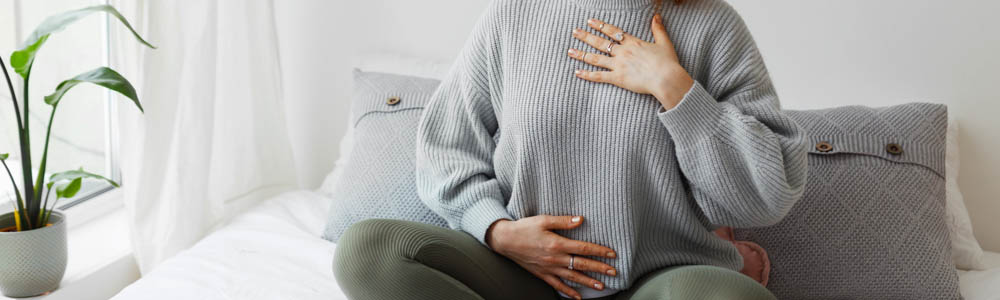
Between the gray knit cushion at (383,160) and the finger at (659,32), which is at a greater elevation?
the finger at (659,32)

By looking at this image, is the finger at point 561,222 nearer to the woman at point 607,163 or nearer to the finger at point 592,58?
the woman at point 607,163

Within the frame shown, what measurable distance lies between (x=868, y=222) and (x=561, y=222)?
62 centimetres

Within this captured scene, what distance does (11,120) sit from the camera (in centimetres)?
169

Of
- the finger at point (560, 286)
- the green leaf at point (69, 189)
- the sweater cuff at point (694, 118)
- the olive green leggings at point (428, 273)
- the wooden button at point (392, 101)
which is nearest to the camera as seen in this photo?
the olive green leggings at point (428, 273)

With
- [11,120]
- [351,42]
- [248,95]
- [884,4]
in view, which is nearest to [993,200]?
[884,4]

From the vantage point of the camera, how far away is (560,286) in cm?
130

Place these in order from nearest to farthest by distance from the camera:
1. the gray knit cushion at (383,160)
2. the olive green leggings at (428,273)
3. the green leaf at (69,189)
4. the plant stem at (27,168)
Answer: the olive green leggings at (428,273) → the plant stem at (27,168) → the green leaf at (69,189) → the gray knit cushion at (383,160)

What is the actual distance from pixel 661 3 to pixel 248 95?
1136 mm

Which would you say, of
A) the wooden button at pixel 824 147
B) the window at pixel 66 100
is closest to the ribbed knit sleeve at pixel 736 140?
the wooden button at pixel 824 147

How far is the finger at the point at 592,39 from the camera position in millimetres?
1279

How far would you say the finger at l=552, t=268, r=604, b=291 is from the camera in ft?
A: 4.18

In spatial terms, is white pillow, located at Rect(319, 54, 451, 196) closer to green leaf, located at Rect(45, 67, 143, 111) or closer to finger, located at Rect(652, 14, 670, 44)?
green leaf, located at Rect(45, 67, 143, 111)

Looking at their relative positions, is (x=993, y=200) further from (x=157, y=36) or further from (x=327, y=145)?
(x=157, y=36)

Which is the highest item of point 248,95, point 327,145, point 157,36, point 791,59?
point 791,59
